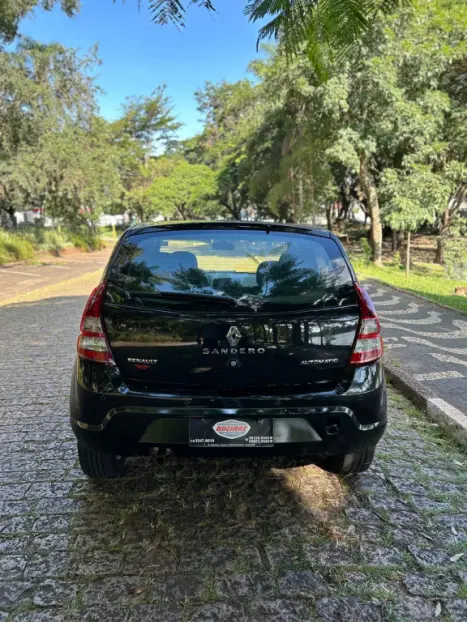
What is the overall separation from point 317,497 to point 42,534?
61.7 inches

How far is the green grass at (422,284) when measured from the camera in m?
10.5

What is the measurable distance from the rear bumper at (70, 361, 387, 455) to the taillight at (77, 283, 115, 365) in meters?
0.08

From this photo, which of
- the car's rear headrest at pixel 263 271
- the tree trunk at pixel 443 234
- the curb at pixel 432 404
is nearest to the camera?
the car's rear headrest at pixel 263 271

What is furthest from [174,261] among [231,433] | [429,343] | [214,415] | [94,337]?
[429,343]

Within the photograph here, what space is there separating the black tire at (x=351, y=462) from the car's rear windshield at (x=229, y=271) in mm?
982

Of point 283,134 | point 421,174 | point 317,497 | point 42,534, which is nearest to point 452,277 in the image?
point 421,174

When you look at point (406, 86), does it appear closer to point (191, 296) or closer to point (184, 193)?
point (191, 296)

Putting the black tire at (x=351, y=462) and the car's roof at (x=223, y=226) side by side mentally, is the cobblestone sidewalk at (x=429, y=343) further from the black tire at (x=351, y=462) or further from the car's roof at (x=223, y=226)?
the car's roof at (x=223, y=226)

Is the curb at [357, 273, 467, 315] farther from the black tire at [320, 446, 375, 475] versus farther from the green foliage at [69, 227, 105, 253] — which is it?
the green foliage at [69, 227, 105, 253]

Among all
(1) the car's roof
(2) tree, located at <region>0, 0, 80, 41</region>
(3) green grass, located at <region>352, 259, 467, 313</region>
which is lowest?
(3) green grass, located at <region>352, 259, 467, 313</region>

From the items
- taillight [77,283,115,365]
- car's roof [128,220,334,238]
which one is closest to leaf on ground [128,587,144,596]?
taillight [77,283,115,365]

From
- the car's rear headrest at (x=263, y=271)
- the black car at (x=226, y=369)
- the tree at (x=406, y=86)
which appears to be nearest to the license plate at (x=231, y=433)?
the black car at (x=226, y=369)

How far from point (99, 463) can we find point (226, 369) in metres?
1.01

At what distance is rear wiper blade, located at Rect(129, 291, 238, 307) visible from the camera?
8.30 ft
